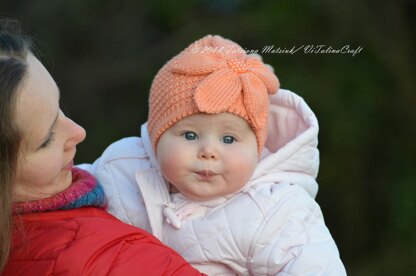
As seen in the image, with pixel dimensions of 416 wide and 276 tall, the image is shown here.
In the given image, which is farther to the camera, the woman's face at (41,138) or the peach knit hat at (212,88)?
the peach knit hat at (212,88)

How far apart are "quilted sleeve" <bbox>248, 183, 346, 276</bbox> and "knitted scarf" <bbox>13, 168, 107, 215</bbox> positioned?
0.42 m

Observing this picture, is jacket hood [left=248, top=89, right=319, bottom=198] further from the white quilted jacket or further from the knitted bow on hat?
the knitted bow on hat

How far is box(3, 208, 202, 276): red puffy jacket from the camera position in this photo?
2.03 metres

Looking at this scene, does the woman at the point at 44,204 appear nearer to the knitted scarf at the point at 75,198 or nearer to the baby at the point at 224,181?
the knitted scarf at the point at 75,198

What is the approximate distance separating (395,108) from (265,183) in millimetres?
3100

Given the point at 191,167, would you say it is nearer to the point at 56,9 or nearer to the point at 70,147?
the point at 70,147

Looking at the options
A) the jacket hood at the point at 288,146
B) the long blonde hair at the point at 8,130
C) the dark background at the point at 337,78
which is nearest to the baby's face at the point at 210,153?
the jacket hood at the point at 288,146

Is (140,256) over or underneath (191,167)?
underneath

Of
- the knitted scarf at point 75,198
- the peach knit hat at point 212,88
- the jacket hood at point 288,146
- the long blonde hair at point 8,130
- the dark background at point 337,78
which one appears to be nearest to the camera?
the long blonde hair at point 8,130

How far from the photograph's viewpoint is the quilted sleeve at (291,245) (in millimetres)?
2283

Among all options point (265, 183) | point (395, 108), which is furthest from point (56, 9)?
point (265, 183)

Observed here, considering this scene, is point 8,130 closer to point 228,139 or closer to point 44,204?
point 44,204

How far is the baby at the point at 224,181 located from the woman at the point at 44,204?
23cm

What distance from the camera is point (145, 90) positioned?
19.1 ft
